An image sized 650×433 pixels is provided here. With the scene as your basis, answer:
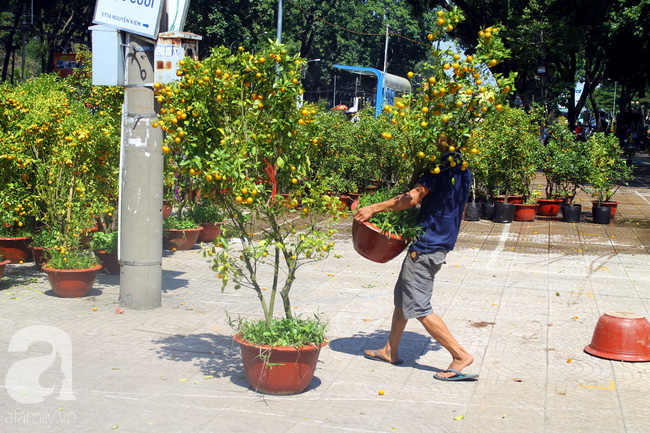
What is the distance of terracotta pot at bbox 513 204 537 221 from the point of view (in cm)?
1445

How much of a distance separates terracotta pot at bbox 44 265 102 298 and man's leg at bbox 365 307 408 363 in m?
3.48

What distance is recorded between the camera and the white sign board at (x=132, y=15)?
6344 millimetres

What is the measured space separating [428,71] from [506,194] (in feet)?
33.7

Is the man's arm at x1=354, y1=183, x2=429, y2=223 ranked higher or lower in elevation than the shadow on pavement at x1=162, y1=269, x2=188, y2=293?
higher

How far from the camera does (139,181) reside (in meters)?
6.65

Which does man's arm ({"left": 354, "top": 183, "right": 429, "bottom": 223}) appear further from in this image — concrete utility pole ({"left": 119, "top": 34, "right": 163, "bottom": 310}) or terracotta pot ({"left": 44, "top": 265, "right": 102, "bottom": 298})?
terracotta pot ({"left": 44, "top": 265, "right": 102, "bottom": 298})

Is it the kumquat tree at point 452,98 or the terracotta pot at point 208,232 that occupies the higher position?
the kumquat tree at point 452,98

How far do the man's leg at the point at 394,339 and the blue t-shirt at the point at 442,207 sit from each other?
0.63 m

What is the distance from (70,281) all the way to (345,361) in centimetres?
345

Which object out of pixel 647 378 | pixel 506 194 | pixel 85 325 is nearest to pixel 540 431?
pixel 647 378

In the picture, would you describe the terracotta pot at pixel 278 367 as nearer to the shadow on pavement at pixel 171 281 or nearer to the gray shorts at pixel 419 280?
the gray shorts at pixel 419 280

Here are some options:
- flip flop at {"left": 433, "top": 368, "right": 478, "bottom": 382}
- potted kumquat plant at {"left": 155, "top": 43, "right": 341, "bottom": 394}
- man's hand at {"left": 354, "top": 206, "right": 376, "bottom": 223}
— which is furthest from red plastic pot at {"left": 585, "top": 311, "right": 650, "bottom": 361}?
potted kumquat plant at {"left": 155, "top": 43, "right": 341, "bottom": 394}

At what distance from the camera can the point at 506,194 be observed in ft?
47.8

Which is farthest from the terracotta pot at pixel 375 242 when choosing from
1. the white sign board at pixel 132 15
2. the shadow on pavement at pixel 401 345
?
the white sign board at pixel 132 15
